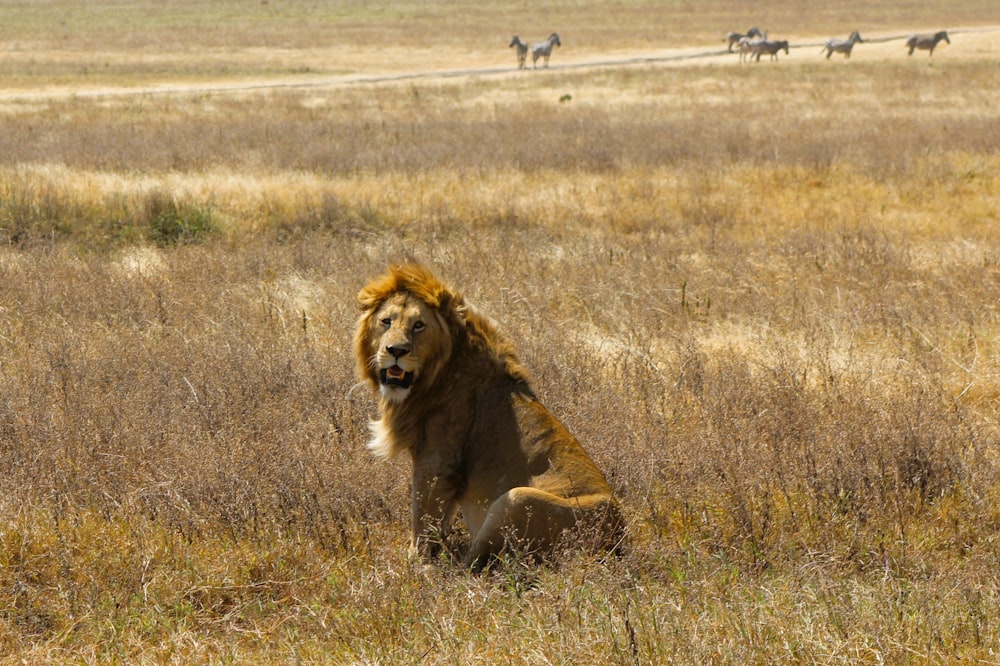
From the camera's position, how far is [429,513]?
181 inches

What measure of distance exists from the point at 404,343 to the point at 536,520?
0.93m

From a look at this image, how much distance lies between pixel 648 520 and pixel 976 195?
39.2ft

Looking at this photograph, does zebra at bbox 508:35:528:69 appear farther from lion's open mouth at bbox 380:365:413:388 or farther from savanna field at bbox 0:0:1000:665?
lion's open mouth at bbox 380:365:413:388

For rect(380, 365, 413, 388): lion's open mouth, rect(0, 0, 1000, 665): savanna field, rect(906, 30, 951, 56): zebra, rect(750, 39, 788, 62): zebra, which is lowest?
rect(0, 0, 1000, 665): savanna field

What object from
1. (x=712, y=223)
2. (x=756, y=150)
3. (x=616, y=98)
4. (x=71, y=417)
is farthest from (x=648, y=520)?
(x=616, y=98)

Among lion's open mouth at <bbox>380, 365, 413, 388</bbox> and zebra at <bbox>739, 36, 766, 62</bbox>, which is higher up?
zebra at <bbox>739, 36, 766, 62</bbox>

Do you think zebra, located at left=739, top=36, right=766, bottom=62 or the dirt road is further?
zebra, located at left=739, top=36, right=766, bottom=62

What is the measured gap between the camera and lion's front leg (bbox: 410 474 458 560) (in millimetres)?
4551

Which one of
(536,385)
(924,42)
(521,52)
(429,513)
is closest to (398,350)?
(429,513)

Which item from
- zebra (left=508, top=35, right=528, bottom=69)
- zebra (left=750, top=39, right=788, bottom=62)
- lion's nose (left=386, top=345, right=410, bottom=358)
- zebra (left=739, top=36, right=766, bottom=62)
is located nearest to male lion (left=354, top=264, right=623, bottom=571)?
lion's nose (left=386, top=345, right=410, bottom=358)

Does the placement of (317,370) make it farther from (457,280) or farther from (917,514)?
(917,514)

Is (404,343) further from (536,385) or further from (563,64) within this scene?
(563,64)

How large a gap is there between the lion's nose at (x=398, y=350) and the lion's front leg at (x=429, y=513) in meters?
0.55

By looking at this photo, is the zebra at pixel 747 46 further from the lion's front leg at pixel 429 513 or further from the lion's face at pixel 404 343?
the lion's front leg at pixel 429 513
